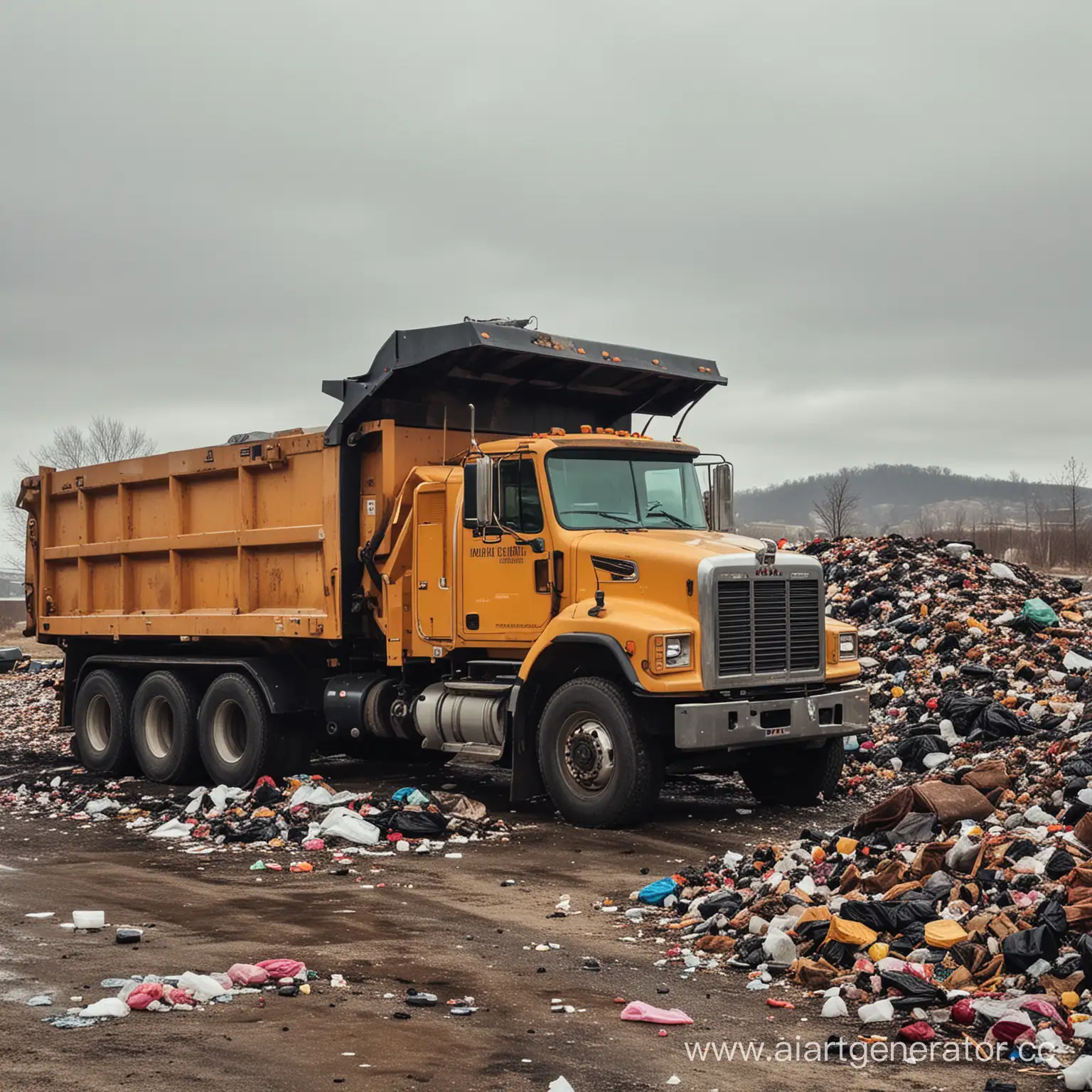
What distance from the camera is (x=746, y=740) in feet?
30.3

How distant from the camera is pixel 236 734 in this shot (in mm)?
12320

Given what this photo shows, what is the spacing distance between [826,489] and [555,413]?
31513 mm

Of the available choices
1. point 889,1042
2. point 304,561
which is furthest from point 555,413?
point 889,1042

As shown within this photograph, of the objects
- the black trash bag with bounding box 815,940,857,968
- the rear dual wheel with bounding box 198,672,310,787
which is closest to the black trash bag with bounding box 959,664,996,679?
the rear dual wheel with bounding box 198,672,310,787

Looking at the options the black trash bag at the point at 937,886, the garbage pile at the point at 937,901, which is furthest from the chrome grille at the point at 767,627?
the black trash bag at the point at 937,886

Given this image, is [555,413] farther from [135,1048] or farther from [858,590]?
[135,1048]

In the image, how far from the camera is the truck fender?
9.66 meters

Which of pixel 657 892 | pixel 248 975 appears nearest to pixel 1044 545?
pixel 657 892

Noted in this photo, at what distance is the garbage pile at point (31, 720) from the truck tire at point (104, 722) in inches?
57.7

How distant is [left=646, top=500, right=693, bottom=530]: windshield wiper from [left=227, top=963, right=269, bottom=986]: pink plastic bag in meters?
5.42

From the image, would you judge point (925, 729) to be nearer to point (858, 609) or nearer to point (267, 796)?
point (858, 609)

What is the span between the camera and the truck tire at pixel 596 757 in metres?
9.17

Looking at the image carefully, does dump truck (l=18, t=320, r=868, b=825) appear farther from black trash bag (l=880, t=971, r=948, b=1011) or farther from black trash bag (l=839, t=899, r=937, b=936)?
black trash bag (l=880, t=971, r=948, b=1011)

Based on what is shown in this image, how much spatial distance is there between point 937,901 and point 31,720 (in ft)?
53.4
